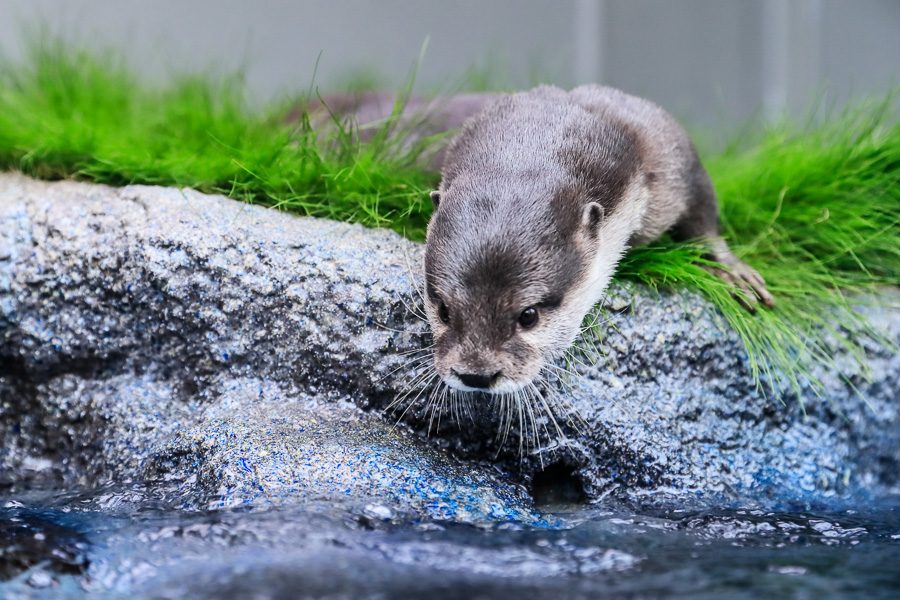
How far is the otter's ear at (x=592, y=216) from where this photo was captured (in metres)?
2.58

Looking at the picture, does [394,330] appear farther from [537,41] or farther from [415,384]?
[537,41]

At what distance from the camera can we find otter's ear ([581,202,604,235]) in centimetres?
258

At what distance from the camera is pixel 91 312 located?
2.81 metres

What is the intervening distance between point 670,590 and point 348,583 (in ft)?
1.93

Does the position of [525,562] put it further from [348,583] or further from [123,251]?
[123,251]

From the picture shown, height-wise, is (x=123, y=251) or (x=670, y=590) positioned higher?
(x=123, y=251)

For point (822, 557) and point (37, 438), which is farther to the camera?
point (37, 438)

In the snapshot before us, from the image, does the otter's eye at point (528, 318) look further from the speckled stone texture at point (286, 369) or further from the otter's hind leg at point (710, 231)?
the otter's hind leg at point (710, 231)

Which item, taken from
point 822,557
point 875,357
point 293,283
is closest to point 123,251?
point 293,283

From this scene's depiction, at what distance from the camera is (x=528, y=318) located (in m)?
2.46

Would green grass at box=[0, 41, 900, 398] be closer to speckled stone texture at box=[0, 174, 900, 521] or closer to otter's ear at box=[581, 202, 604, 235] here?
speckled stone texture at box=[0, 174, 900, 521]

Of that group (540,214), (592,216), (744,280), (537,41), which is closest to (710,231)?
(744,280)

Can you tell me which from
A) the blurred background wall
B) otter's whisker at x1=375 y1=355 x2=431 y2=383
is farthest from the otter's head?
the blurred background wall

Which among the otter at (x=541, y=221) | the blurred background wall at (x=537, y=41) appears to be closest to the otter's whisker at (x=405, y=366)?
the otter at (x=541, y=221)
